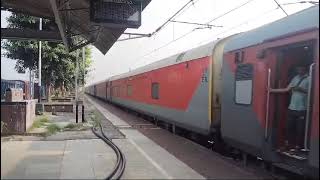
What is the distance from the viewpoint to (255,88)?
411 inches

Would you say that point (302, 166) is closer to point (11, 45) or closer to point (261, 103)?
point (261, 103)

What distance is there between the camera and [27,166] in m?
11.1

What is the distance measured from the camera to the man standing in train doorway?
901 cm

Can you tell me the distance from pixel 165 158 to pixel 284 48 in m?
4.77

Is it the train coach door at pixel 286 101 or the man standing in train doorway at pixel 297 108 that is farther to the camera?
the train coach door at pixel 286 101

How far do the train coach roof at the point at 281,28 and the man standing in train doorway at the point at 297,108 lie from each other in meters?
0.75

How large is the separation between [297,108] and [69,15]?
11.4 m

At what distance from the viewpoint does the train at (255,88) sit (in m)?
8.55

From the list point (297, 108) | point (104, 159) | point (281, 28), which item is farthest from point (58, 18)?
point (297, 108)

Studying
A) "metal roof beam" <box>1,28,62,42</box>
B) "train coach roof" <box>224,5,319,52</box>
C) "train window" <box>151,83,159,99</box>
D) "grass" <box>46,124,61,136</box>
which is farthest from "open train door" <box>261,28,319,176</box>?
"train window" <box>151,83,159,99</box>

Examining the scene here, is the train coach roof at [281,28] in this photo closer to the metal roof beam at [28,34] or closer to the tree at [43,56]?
the metal roof beam at [28,34]

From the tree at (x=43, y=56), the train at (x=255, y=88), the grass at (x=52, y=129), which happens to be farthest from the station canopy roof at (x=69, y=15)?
the tree at (x=43, y=56)

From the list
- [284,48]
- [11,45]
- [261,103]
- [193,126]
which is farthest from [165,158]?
[11,45]

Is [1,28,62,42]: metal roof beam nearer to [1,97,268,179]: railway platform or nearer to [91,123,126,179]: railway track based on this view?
[1,97,268,179]: railway platform
